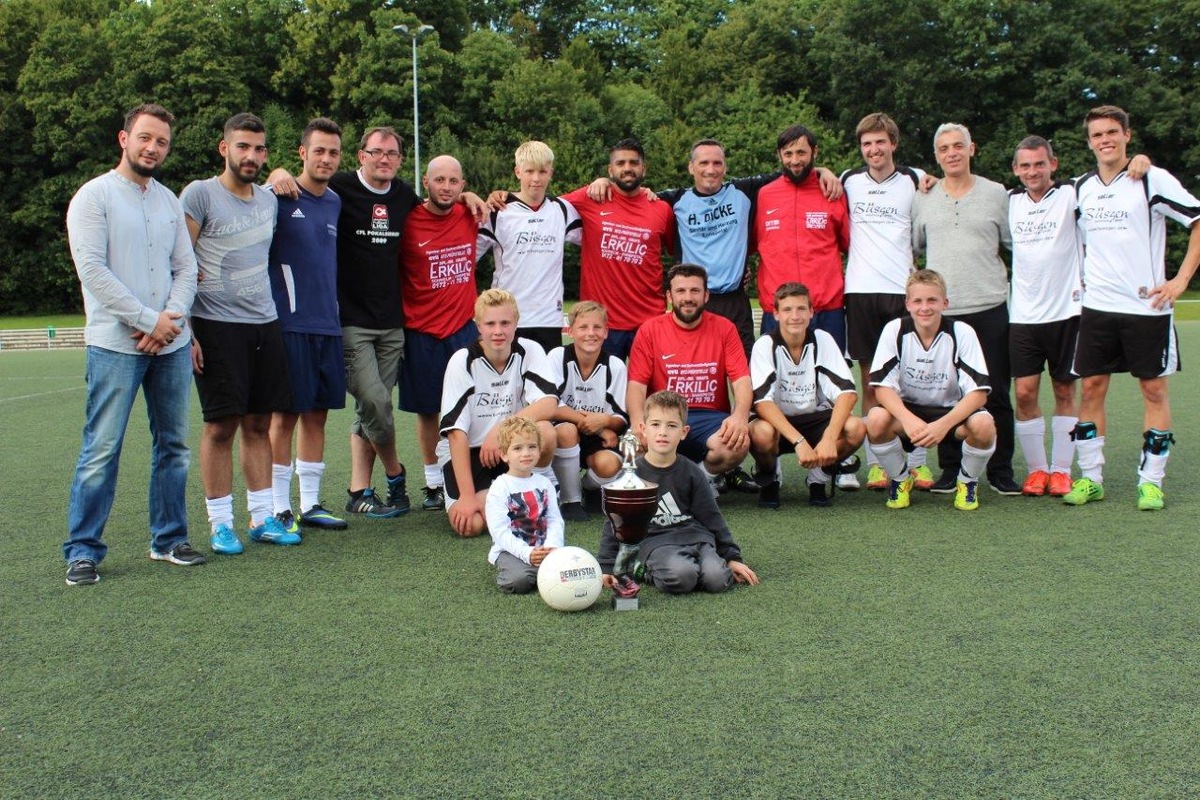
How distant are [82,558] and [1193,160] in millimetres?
45841

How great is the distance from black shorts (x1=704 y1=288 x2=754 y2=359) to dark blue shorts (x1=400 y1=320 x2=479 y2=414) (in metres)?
1.59

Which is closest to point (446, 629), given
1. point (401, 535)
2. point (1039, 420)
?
point (401, 535)

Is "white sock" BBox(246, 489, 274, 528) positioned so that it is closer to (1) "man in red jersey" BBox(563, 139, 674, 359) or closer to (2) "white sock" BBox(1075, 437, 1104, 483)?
(1) "man in red jersey" BBox(563, 139, 674, 359)

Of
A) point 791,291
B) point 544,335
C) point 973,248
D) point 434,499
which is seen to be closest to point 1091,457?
point 973,248

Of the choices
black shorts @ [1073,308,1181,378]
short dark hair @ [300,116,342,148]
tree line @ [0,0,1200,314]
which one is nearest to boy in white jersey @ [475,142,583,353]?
short dark hair @ [300,116,342,148]

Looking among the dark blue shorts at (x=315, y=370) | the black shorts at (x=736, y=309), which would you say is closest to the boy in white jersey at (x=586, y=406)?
the black shorts at (x=736, y=309)

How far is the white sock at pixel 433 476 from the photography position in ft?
22.0

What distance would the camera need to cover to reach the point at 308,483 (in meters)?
6.14

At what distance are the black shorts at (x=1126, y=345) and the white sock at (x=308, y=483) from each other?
447 cm

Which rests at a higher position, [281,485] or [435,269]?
[435,269]

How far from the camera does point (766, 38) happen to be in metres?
50.1

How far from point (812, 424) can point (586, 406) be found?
4.49 ft

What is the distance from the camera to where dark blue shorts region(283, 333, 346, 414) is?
580 centimetres

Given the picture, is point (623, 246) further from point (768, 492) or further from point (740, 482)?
point (768, 492)
